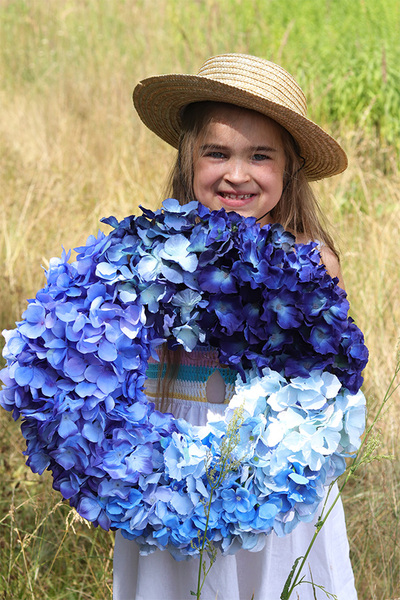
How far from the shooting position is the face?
189cm

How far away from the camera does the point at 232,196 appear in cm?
192

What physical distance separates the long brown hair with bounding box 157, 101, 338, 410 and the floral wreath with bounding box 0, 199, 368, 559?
0.55m

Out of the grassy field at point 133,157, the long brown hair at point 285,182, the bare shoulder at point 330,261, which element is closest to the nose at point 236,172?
the long brown hair at point 285,182

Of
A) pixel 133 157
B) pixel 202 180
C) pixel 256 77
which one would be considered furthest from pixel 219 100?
pixel 133 157

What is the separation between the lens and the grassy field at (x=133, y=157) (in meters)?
2.43

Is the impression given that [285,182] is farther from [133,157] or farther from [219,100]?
[133,157]

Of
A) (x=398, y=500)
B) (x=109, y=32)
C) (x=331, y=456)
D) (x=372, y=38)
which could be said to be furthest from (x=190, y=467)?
(x=109, y=32)

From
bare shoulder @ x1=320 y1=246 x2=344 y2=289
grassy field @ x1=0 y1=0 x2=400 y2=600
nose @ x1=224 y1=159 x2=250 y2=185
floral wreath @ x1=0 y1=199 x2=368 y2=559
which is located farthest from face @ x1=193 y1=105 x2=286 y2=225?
grassy field @ x1=0 y1=0 x2=400 y2=600

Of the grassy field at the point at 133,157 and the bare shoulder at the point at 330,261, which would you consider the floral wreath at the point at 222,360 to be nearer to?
the bare shoulder at the point at 330,261

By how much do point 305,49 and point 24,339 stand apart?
4.07m

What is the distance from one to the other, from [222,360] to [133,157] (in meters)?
3.30

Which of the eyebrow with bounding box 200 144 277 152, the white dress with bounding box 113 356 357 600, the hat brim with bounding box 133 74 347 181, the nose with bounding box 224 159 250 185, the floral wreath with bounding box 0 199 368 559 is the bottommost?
the white dress with bounding box 113 356 357 600

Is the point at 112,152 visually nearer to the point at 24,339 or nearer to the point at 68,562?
the point at 68,562

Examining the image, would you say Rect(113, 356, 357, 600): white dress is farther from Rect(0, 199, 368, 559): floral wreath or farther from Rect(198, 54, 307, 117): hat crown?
Rect(198, 54, 307, 117): hat crown
